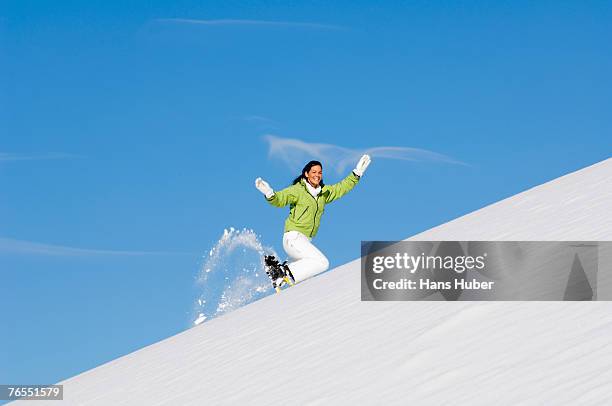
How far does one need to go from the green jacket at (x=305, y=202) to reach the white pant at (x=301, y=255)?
4.1 inches

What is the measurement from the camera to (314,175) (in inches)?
398

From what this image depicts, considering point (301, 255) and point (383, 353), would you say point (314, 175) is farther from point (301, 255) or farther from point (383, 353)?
point (383, 353)

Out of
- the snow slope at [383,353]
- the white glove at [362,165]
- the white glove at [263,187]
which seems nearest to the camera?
the snow slope at [383,353]

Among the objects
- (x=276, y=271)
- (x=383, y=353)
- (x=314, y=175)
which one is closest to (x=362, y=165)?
(x=314, y=175)

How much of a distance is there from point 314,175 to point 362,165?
753mm

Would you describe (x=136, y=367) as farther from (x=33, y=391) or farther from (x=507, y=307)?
(x=507, y=307)

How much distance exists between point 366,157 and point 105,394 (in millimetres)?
4666

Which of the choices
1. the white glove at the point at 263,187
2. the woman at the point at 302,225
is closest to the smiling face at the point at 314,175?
the woman at the point at 302,225

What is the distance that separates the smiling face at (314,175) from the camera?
1010 centimetres

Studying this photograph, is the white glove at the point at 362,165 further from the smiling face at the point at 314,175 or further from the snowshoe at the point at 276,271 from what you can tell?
the snowshoe at the point at 276,271

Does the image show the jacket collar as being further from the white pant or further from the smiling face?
the white pant

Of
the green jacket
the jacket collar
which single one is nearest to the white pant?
the green jacket

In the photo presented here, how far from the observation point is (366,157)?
1063 centimetres

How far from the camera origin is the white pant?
33.3 ft
